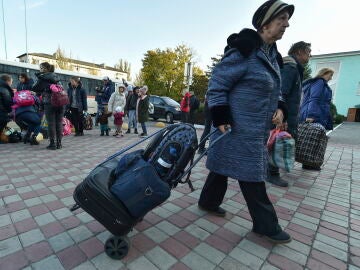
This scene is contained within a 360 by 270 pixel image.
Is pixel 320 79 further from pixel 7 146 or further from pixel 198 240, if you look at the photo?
pixel 7 146

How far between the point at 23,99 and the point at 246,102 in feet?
19.0

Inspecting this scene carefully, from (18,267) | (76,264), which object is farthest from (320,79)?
(18,267)

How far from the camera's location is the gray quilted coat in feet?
6.21

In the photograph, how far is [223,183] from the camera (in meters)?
2.40

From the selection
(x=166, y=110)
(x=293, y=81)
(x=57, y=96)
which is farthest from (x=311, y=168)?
(x=166, y=110)

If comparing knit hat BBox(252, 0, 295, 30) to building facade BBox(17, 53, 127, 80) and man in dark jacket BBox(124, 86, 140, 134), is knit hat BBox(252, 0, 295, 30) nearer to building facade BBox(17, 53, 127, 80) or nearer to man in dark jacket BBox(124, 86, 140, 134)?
man in dark jacket BBox(124, 86, 140, 134)

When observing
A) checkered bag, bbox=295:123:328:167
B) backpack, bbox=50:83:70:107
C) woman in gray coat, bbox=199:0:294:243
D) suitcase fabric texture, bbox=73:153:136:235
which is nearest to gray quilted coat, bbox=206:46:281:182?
→ woman in gray coat, bbox=199:0:294:243

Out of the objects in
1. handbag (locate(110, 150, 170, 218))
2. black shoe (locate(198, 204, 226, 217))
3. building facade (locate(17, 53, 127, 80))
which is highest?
building facade (locate(17, 53, 127, 80))

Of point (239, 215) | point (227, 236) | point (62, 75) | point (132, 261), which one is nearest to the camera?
point (132, 261)

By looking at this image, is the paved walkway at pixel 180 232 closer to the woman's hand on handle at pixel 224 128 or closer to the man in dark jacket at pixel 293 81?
the man in dark jacket at pixel 293 81

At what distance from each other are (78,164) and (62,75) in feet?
42.3

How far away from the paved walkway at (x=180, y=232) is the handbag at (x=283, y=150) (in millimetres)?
418

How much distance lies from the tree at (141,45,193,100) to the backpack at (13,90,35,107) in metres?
26.0

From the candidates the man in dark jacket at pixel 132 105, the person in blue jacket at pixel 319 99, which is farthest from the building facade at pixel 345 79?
the person in blue jacket at pixel 319 99
